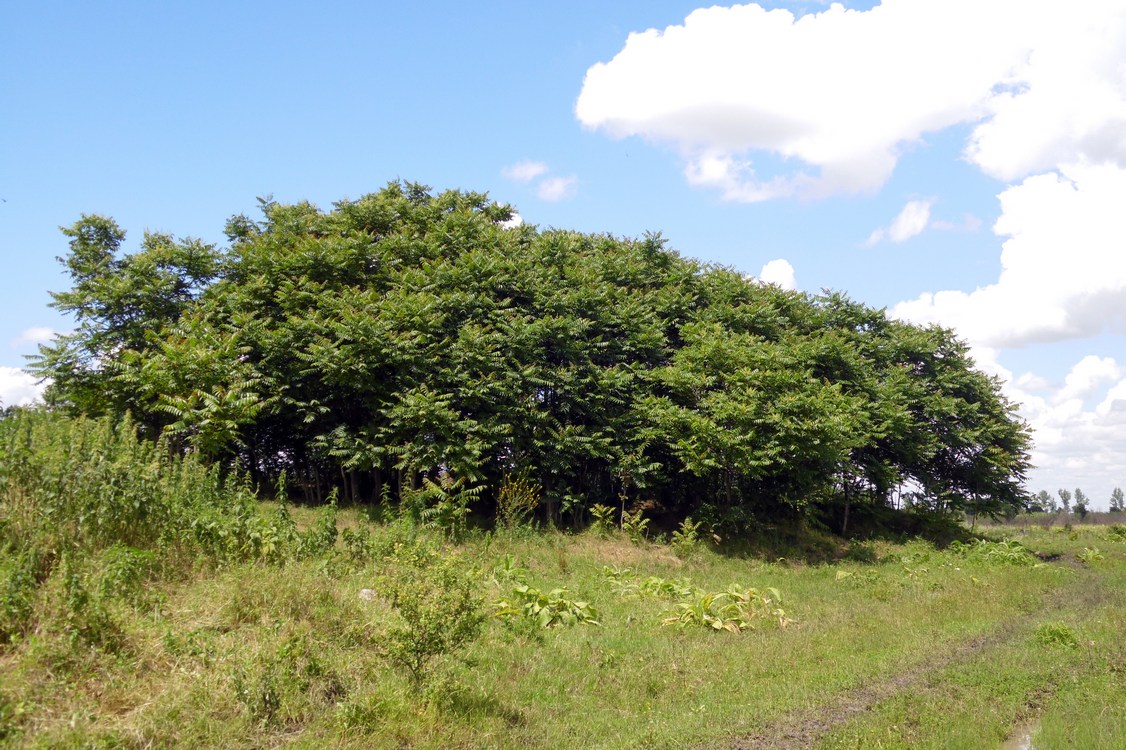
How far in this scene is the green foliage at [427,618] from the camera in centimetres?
711

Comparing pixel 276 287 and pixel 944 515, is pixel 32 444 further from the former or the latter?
pixel 944 515

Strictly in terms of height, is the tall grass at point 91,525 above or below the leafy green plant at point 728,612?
above

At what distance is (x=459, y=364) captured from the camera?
20266 millimetres

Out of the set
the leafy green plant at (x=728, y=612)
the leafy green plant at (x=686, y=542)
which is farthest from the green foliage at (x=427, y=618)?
the leafy green plant at (x=686, y=542)

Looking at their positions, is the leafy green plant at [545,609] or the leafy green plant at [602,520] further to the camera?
the leafy green plant at [602,520]

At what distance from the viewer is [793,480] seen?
25031mm

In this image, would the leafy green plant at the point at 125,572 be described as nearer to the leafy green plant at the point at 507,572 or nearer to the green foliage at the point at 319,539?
the green foliage at the point at 319,539

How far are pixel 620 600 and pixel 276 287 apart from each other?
1578 centimetres

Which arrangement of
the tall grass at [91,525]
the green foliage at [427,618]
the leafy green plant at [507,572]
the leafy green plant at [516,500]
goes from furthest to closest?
the leafy green plant at [516,500] → the leafy green plant at [507,572] → the green foliage at [427,618] → the tall grass at [91,525]

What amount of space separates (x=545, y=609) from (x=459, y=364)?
10383mm

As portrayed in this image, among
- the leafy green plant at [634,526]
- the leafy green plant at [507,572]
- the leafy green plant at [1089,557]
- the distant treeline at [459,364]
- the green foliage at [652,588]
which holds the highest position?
the distant treeline at [459,364]

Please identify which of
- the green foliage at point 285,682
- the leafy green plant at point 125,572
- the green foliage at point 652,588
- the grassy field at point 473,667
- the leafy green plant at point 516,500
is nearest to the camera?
the grassy field at point 473,667

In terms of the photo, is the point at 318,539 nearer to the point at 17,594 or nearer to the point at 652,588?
the point at 17,594

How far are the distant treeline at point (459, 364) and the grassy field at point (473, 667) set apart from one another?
884 centimetres
